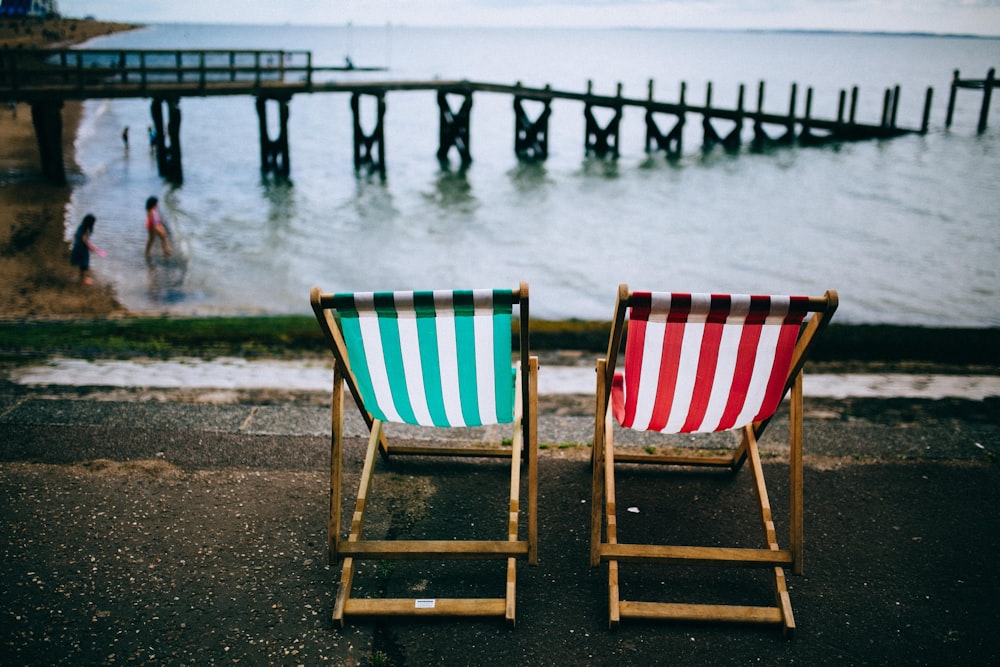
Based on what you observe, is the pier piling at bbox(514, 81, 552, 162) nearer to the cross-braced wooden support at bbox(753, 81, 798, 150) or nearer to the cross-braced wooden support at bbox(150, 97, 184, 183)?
the cross-braced wooden support at bbox(753, 81, 798, 150)

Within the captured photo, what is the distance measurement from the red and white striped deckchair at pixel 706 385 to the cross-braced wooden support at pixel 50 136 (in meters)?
17.8

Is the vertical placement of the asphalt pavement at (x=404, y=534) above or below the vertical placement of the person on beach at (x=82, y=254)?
above

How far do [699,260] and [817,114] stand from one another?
34.8m

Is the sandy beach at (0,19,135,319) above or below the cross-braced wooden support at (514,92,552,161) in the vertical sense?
below

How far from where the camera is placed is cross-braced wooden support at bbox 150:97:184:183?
1846 cm

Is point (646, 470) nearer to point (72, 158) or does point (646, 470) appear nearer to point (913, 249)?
point (913, 249)

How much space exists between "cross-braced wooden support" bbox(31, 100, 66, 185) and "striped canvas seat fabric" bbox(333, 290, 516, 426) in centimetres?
1724

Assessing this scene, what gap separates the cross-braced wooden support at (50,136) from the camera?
16.4m

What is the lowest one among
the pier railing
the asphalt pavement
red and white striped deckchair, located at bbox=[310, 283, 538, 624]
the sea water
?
the sea water

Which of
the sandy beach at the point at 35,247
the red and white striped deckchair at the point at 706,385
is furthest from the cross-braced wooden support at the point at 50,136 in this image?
the red and white striped deckchair at the point at 706,385

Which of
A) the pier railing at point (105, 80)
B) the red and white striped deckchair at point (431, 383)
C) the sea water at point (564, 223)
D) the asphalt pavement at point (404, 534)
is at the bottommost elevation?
the sea water at point (564, 223)

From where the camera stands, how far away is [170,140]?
1906 cm

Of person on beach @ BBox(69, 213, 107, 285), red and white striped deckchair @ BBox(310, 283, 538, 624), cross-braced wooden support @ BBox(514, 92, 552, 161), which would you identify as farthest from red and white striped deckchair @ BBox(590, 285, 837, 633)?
cross-braced wooden support @ BBox(514, 92, 552, 161)

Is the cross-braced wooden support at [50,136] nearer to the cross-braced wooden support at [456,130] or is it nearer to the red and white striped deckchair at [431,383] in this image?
the cross-braced wooden support at [456,130]
